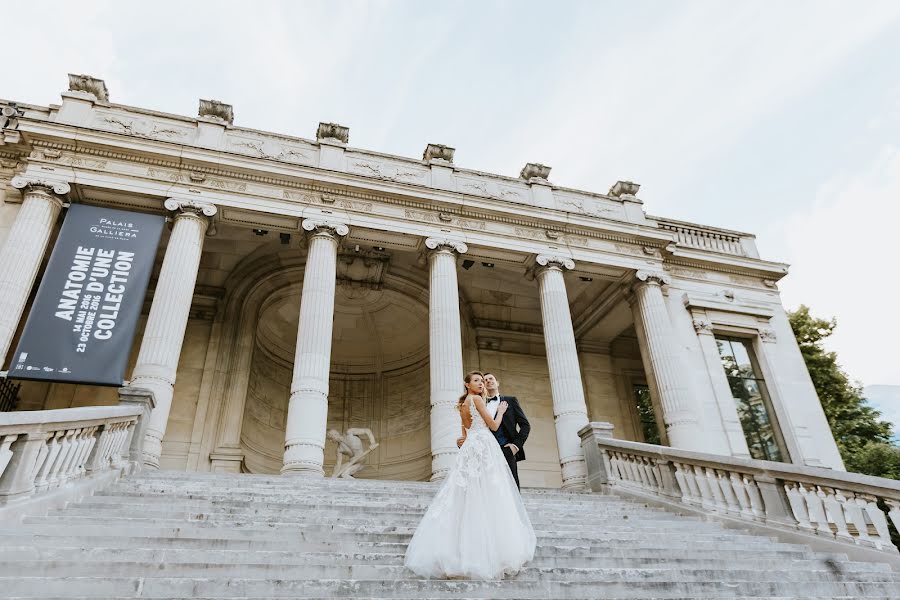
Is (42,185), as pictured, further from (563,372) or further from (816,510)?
(816,510)

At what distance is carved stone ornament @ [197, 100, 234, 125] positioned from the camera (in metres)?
14.3

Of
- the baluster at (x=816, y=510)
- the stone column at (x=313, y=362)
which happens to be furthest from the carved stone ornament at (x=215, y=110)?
the baluster at (x=816, y=510)

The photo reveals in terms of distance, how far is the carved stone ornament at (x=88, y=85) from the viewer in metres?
13.6

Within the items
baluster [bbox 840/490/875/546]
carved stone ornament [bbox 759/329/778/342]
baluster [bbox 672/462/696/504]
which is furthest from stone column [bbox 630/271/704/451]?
baluster [bbox 840/490/875/546]

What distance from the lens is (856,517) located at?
655 centimetres

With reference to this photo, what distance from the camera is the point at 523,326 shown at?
19453mm

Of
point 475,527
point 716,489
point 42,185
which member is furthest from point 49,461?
point 716,489

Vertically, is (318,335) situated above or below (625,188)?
below

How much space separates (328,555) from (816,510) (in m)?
6.04

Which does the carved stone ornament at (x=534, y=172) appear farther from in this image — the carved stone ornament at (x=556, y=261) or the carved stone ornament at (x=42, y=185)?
the carved stone ornament at (x=42, y=185)

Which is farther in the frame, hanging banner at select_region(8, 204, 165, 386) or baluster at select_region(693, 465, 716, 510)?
hanging banner at select_region(8, 204, 165, 386)

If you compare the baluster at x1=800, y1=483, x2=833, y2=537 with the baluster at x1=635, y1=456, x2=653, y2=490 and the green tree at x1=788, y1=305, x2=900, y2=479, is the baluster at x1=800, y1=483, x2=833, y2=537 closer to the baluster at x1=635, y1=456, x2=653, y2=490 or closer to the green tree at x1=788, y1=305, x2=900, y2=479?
the baluster at x1=635, y1=456, x2=653, y2=490

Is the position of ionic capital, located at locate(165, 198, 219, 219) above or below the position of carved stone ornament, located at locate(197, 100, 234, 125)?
below

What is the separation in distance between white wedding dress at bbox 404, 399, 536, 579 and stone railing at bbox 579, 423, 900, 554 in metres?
4.16
